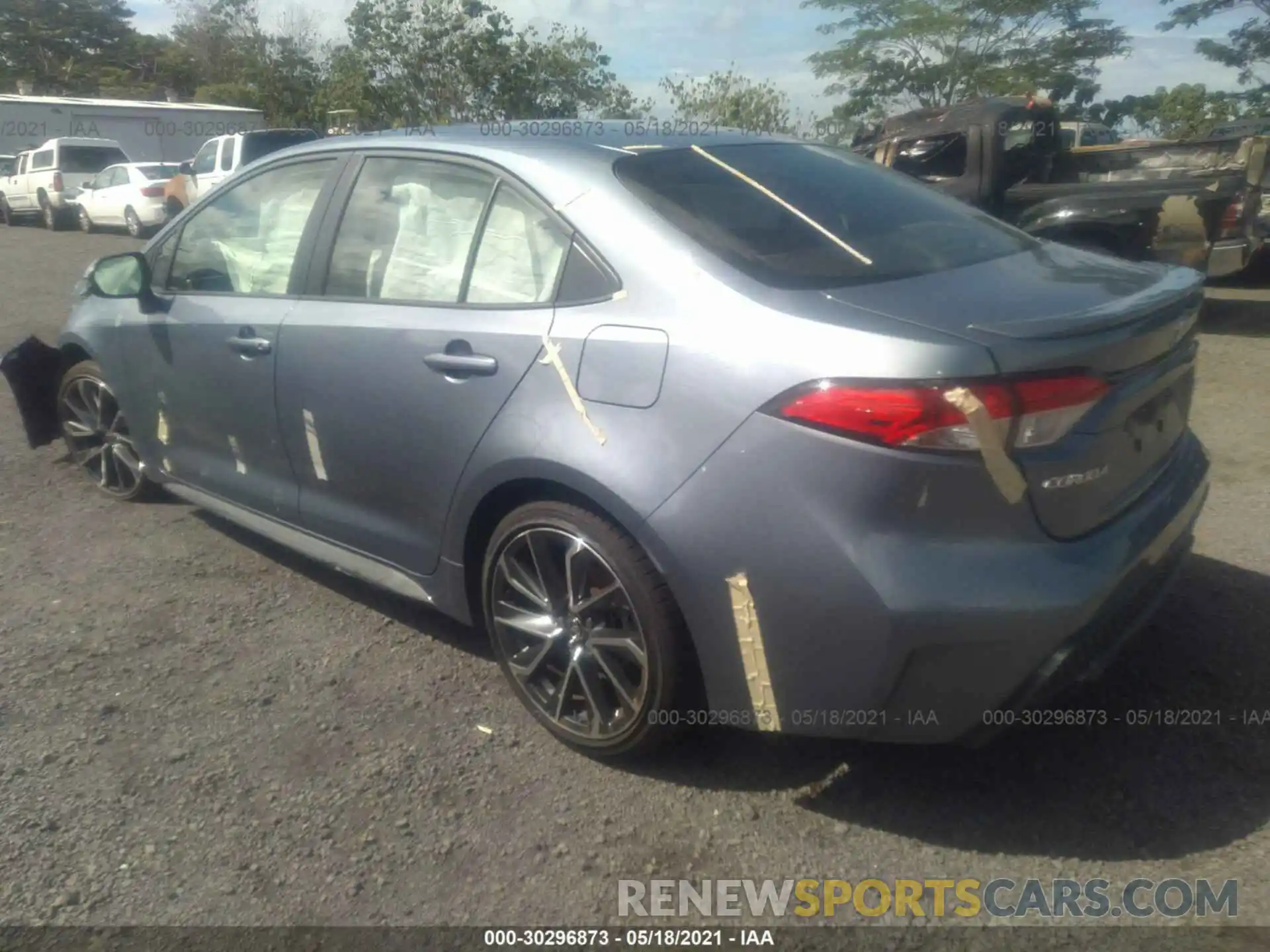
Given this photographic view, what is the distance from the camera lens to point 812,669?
246cm

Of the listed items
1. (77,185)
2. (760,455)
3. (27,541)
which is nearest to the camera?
(760,455)

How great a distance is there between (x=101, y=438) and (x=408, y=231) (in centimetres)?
252

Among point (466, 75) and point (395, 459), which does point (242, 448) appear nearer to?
point (395, 459)

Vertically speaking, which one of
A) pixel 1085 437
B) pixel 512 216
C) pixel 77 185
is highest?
pixel 512 216

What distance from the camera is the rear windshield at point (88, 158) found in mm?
21817

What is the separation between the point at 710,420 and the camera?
8.07 ft

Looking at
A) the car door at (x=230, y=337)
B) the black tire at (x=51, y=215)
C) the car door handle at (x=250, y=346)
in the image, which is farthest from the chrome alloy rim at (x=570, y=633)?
the black tire at (x=51, y=215)

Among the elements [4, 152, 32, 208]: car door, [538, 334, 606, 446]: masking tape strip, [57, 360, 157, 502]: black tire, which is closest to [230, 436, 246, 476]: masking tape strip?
[57, 360, 157, 502]: black tire

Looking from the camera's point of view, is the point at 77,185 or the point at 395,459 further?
the point at 77,185

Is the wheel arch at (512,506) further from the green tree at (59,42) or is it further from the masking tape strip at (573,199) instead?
the green tree at (59,42)

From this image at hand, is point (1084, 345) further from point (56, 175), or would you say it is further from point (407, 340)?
point (56, 175)

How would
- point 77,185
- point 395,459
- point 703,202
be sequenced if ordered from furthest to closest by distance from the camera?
point 77,185, point 395,459, point 703,202

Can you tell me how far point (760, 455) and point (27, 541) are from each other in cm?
368

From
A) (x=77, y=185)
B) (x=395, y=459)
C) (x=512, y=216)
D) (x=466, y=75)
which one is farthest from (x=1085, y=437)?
(x=77, y=185)
